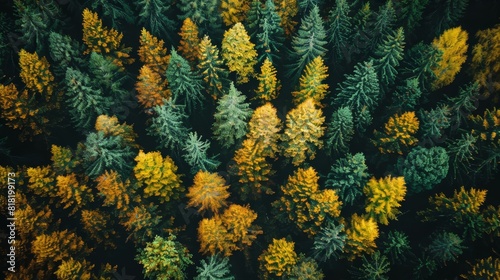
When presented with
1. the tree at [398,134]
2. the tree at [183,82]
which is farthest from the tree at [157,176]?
the tree at [398,134]

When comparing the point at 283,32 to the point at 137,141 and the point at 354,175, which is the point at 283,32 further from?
the point at 137,141

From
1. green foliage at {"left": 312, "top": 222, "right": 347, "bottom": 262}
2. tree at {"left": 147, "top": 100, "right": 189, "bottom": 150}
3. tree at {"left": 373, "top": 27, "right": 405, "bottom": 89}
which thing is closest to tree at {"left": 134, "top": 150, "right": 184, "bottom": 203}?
tree at {"left": 147, "top": 100, "right": 189, "bottom": 150}

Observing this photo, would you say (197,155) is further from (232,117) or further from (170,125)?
(232,117)

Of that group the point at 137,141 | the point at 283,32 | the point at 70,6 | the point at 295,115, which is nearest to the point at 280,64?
the point at 283,32

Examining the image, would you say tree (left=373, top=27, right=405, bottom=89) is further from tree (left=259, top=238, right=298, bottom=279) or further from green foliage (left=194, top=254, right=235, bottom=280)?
green foliage (left=194, top=254, right=235, bottom=280)

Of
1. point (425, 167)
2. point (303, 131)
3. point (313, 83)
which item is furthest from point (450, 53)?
→ point (303, 131)

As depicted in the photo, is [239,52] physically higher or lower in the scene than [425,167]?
higher

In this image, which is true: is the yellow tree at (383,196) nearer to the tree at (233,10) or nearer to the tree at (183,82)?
the tree at (183,82)
